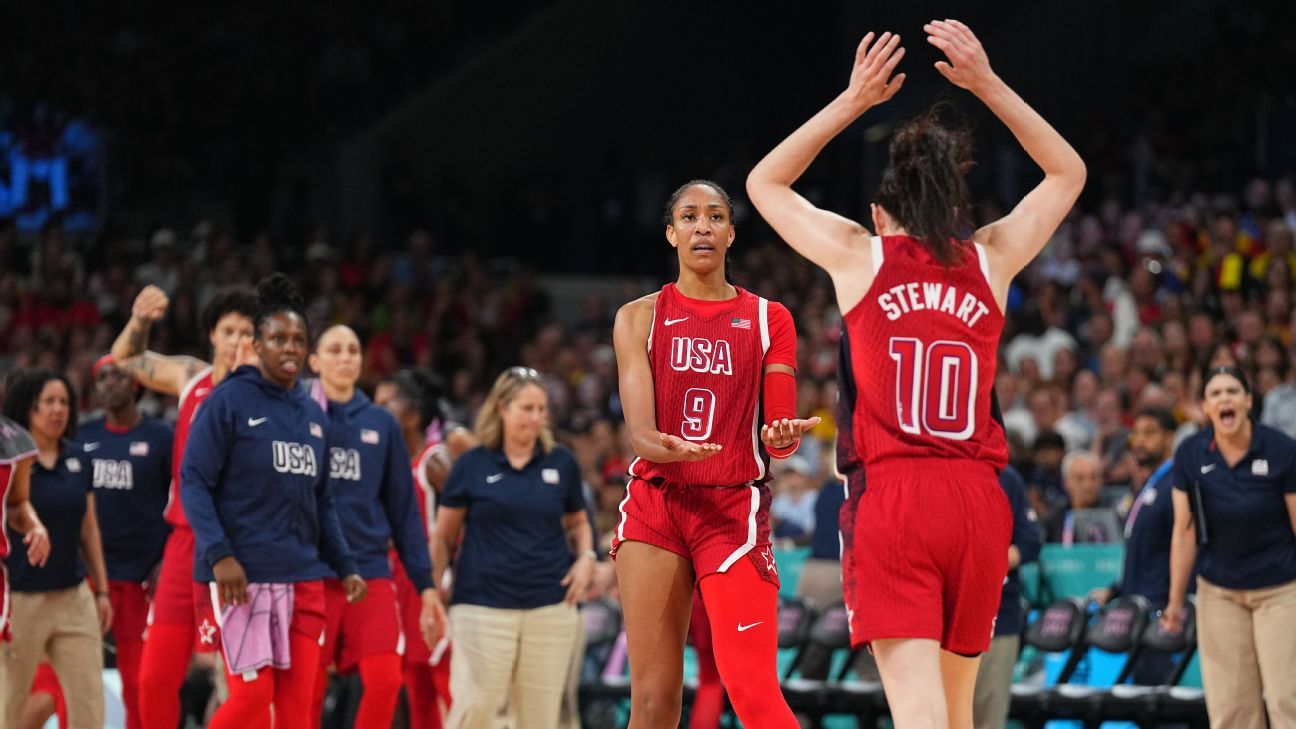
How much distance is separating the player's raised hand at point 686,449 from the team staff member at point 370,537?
10.1 ft

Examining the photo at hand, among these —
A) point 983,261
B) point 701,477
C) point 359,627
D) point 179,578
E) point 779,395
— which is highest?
point 983,261

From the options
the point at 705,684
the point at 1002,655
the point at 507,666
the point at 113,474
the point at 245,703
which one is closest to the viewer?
the point at 245,703

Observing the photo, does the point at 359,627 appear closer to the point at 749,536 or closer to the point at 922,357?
the point at 749,536

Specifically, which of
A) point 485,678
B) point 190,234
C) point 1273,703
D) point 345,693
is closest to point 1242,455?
point 1273,703

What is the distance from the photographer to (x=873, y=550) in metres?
5.01

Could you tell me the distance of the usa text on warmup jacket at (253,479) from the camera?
7105 millimetres

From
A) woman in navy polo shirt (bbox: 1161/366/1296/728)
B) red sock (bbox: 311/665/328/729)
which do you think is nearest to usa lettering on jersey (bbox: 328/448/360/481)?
red sock (bbox: 311/665/328/729)

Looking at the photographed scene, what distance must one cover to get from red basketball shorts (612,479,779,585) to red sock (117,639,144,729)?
356cm

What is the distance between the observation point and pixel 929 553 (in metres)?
4.97

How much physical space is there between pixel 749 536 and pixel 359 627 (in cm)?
302

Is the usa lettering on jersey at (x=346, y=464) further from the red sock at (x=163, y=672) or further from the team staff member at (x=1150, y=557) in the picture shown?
the team staff member at (x=1150, y=557)

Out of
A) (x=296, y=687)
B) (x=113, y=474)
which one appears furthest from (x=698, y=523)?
(x=113, y=474)

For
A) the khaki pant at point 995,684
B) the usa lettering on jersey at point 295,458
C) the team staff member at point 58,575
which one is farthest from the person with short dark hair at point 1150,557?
the team staff member at point 58,575

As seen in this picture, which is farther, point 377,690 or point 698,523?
point 377,690
